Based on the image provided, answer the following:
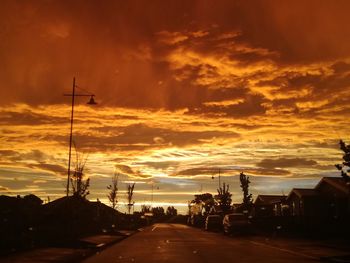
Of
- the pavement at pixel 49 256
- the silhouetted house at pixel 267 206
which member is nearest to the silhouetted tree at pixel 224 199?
the silhouetted house at pixel 267 206

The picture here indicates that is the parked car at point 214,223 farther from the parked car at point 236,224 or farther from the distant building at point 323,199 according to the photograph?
the parked car at point 236,224

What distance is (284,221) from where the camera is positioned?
46938 millimetres

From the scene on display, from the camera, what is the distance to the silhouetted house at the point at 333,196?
1934 inches

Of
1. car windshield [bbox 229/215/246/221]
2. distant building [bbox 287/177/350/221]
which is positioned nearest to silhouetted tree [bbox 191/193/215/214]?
distant building [bbox 287/177/350/221]

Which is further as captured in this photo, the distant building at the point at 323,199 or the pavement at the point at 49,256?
the distant building at the point at 323,199

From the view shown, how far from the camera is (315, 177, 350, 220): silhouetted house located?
49.1 metres

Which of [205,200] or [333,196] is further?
[205,200]

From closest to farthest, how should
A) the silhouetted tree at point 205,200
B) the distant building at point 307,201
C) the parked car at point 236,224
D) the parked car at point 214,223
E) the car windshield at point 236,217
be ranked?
the parked car at point 236,224, the car windshield at point 236,217, the distant building at point 307,201, the parked car at point 214,223, the silhouetted tree at point 205,200

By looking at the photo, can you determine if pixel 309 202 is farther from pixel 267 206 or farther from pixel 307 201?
pixel 267 206

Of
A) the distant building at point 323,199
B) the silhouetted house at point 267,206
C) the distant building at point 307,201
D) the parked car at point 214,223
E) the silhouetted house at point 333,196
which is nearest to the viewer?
the silhouetted house at point 333,196

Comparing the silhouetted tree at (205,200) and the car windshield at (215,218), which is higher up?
the silhouetted tree at (205,200)

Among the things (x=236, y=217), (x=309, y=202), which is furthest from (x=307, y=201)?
(x=236, y=217)

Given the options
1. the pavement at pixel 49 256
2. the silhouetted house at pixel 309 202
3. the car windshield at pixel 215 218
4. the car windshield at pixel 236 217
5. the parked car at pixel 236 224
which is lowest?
the pavement at pixel 49 256

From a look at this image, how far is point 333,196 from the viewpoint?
172ft
